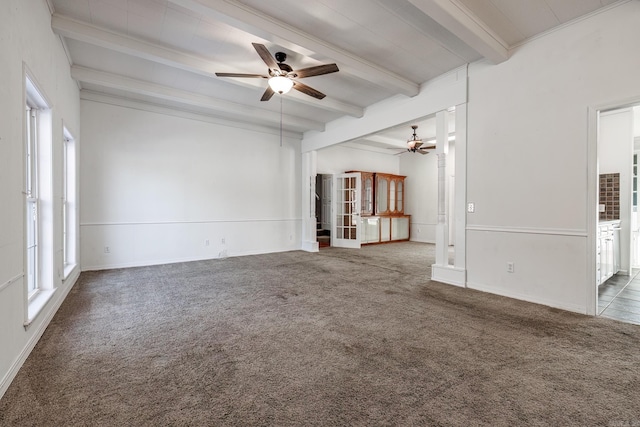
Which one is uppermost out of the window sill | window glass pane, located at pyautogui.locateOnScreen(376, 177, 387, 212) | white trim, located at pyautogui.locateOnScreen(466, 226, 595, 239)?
window glass pane, located at pyautogui.locateOnScreen(376, 177, 387, 212)

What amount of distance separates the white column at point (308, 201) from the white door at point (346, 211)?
110 cm

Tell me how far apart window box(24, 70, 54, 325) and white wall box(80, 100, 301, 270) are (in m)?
2.36

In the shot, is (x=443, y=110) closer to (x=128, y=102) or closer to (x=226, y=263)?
(x=226, y=263)

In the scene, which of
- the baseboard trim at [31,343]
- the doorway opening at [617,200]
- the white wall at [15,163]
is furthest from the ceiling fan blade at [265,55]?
the doorway opening at [617,200]

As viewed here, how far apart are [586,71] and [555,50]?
0.41 metres

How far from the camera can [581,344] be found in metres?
2.37

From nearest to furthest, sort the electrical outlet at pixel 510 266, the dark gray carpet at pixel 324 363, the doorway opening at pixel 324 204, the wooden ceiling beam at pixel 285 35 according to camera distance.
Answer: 1. the dark gray carpet at pixel 324 363
2. the wooden ceiling beam at pixel 285 35
3. the electrical outlet at pixel 510 266
4. the doorway opening at pixel 324 204

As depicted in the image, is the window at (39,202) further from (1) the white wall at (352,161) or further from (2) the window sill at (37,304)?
(1) the white wall at (352,161)

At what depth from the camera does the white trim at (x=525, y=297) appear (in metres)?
3.12

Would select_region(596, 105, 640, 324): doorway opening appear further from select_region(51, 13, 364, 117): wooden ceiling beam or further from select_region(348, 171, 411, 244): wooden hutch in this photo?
select_region(51, 13, 364, 117): wooden ceiling beam

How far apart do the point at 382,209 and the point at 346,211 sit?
1584 millimetres

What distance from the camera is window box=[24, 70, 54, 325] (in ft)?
9.18

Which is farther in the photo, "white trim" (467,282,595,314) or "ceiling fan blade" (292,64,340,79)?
"ceiling fan blade" (292,64,340,79)

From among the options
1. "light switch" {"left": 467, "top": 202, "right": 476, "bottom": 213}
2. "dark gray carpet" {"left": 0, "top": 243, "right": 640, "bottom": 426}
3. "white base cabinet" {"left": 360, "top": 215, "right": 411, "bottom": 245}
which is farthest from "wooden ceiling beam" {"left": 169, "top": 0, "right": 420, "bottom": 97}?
"white base cabinet" {"left": 360, "top": 215, "right": 411, "bottom": 245}
